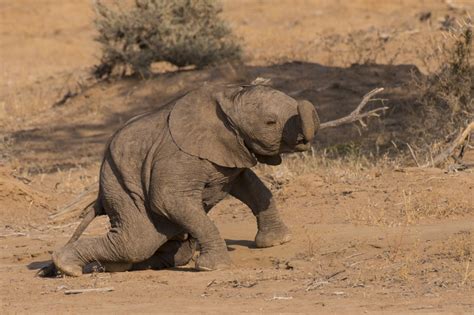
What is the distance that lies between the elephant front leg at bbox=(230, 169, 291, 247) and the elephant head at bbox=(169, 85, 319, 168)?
22.5 inches

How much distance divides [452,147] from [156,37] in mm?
9128

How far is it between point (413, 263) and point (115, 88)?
40.2ft

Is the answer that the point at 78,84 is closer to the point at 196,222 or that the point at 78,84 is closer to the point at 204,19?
the point at 204,19

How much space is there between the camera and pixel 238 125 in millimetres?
8578

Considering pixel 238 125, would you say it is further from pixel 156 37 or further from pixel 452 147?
pixel 156 37

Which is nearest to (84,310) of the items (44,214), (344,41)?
(44,214)

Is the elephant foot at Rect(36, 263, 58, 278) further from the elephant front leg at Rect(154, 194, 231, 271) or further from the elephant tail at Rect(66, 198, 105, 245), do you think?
the elephant front leg at Rect(154, 194, 231, 271)

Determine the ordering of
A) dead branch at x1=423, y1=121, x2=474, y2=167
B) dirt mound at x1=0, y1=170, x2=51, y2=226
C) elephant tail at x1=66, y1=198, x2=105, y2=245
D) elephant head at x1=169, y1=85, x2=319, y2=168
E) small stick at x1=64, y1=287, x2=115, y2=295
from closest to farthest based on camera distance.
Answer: small stick at x1=64, y1=287, x2=115, y2=295, elephant head at x1=169, y1=85, x2=319, y2=168, elephant tail at x1=66, y1=198, x2=105, y2=245, dead branch at x1=423, y1=121, x2=474, y2=167, dirt mound at x1=0, y1=170, x2=51, y2=226

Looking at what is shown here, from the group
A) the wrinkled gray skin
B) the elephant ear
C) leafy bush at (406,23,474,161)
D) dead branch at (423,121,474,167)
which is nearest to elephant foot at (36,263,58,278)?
the wrinkled gray skin

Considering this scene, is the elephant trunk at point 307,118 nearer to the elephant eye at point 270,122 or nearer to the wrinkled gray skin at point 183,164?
the wrinkled gray skin at point 183,164

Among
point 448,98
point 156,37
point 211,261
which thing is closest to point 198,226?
point 211,261

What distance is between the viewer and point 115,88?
64.5ft

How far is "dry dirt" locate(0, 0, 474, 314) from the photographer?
292 inches

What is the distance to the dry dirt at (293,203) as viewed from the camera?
743cm
